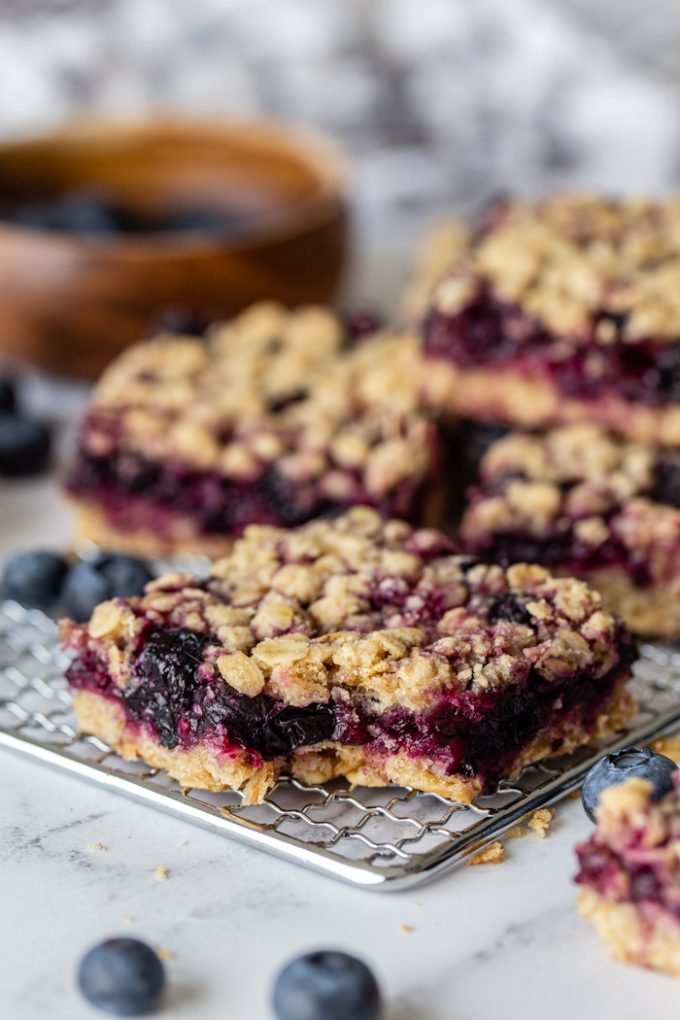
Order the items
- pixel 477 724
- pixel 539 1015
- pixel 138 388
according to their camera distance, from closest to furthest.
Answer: pixel 539 1015, pixel 477 724, pixel 138 388

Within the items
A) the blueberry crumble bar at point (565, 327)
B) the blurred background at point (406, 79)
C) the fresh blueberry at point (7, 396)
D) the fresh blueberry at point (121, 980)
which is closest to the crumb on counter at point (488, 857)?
the fresh blueberry at point (121, 980)

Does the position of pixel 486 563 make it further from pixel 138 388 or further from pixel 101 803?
pixel 138 388

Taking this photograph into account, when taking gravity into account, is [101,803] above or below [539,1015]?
below

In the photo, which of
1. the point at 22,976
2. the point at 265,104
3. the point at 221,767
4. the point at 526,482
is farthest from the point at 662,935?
the point at 265,104

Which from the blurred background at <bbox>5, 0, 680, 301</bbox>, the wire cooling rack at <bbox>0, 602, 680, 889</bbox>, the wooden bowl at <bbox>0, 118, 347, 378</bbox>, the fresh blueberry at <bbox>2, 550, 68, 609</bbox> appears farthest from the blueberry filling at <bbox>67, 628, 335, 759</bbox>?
the blurred background at <bbox>5, 0, 680, 301</bbox>

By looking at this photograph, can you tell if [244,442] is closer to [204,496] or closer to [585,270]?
[204,496]

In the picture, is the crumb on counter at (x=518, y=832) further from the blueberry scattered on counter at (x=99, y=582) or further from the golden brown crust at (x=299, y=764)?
the blueberry scattered on counter at (x=99, y=582)
